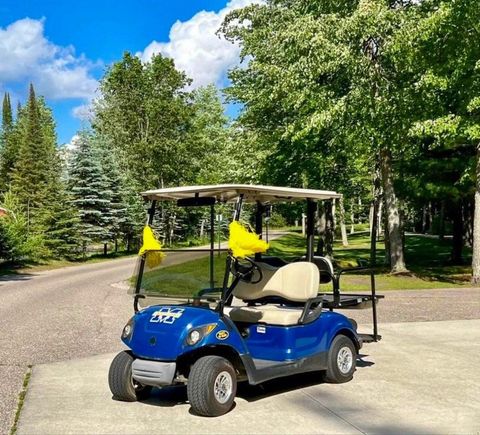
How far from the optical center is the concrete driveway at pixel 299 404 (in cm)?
505

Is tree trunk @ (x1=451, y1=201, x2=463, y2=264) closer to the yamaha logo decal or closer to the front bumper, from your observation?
the yamaha logo decal

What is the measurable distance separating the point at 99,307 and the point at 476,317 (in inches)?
314

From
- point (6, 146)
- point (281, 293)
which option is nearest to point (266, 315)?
point (281, 293)

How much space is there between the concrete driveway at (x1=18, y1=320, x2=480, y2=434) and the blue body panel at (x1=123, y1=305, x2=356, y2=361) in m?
0.47

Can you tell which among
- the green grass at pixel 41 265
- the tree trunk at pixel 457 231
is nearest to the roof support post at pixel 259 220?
the green grass at pixel 41 265

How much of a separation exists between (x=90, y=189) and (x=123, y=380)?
28.9 m

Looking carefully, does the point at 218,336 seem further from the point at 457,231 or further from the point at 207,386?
the point at 457,231

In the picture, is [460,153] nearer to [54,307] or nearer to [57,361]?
[54,307]

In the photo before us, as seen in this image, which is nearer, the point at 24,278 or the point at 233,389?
the point at 233,389

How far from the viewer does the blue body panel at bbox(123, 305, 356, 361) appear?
5395 mm

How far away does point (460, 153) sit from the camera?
21203mm

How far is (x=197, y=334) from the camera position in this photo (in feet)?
17.6

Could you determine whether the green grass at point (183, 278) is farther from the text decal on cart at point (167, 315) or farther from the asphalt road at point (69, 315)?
the text decal on cart at point (167, 315)

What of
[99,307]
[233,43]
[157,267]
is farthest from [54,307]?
[233,43]
